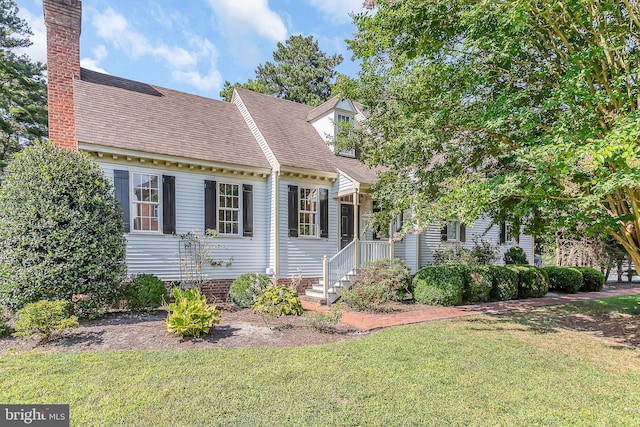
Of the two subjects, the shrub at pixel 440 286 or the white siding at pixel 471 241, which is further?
the white siding at pixel 471 241

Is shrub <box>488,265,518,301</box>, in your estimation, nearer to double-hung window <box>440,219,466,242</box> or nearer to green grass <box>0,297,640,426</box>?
double-hung window <box>440,219,466,242</box>

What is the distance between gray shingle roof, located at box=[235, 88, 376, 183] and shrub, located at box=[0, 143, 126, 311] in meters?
5.37

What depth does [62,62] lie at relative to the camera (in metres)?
10.5

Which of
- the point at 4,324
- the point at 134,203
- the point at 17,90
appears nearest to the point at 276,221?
the point at 134,203

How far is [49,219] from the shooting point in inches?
278

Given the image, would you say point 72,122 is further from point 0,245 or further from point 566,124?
point 566,124

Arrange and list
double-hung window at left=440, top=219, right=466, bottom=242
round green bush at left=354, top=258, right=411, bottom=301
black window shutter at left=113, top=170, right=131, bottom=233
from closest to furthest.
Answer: black window shutter at left=113, top=170, right=131, bottom=233
round green bush at left=354, top=258, right=411, bottom=301
double-hung window at left=440, top=219, right=466, bottom=242

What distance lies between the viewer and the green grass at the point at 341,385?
369 cm

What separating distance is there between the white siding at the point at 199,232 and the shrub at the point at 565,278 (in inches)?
451

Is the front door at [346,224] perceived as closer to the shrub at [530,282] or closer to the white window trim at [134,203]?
the shrub at [530,282]

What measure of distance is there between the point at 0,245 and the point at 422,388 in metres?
8.30

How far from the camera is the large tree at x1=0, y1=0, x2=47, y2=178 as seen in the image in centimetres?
1886

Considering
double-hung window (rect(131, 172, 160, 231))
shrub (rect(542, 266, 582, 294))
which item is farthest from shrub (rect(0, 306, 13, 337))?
shrub (rect(542, 266, 582, 294))

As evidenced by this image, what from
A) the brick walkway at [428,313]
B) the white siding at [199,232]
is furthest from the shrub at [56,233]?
the brick walkway at [428,313]
